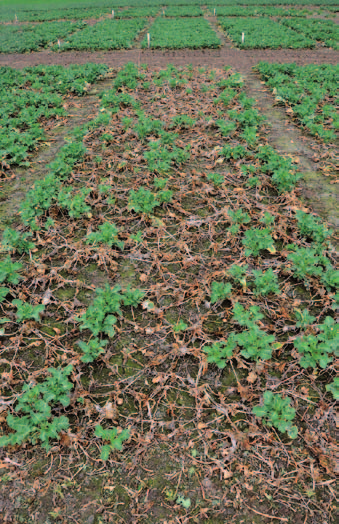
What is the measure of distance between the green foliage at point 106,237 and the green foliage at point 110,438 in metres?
2.17

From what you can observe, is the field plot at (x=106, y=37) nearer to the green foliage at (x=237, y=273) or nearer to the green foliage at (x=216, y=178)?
the green foliage at (x=216, y=178)

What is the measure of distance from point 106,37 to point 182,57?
504 cm

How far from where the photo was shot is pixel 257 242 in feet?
13.4

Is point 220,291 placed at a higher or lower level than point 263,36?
lower

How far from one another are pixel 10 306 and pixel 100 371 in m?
1.27

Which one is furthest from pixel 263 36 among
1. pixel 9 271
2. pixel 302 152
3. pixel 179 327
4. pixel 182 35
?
pixel 179 327

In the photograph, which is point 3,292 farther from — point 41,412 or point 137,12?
point 137,12

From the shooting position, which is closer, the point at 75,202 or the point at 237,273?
the point at 237,273

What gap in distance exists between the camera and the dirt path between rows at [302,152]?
4.85 meters

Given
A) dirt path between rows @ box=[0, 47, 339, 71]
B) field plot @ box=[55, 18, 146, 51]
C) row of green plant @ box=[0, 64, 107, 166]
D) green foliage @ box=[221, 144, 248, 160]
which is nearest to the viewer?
green foliage @ box=[221, 144, 248, 160]

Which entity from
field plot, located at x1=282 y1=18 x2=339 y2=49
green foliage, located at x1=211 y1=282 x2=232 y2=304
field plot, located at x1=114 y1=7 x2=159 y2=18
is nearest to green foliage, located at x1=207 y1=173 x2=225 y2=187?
green foliage, located at x1=211 y1=282 x2=232 y2=304

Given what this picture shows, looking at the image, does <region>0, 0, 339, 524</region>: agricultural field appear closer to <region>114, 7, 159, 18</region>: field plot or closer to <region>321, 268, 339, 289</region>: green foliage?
<region>321, 268, 339, 289</region>: green foliage

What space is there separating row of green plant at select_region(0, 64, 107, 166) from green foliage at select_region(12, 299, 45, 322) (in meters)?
3.32

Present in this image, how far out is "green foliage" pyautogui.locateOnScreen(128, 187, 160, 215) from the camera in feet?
15.4
